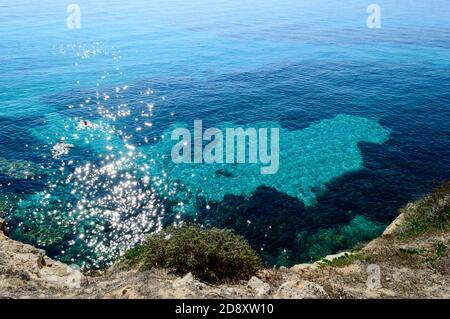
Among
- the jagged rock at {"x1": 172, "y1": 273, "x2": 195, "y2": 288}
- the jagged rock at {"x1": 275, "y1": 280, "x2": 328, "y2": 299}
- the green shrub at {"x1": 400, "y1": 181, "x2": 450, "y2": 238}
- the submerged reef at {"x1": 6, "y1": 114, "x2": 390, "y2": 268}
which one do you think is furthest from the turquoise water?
the jagged rock at {"x1": 172, "y1": 273, "x2": 195, "y2": 288}

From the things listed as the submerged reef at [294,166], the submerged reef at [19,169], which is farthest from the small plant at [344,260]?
the submerged reef at [19,169]

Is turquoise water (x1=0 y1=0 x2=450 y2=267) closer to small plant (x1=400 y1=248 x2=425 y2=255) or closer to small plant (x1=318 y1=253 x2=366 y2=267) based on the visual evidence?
small plant (x1=318 y1=253 x2=366 y2=267)

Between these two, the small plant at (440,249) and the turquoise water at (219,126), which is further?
the turquoise water at (219,126)

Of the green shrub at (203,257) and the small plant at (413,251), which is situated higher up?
the green shrub at (203,257)

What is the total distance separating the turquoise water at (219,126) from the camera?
90.4ft

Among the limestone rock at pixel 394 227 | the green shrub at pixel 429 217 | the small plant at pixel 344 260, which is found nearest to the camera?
the small plant at pixel 344 260

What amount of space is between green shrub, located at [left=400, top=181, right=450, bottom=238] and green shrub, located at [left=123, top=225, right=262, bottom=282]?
38.4ft

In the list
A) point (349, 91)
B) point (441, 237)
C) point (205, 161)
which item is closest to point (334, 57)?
point (349, 91)

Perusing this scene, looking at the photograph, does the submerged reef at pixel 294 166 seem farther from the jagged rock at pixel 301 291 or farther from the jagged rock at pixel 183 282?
the jagged rock at pixel 301 291

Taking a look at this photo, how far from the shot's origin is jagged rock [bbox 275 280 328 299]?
13.3m

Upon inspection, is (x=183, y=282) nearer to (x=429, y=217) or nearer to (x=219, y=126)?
(x=429, y=217)

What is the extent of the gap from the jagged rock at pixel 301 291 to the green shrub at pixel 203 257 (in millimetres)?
3810

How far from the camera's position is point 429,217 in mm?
23781
